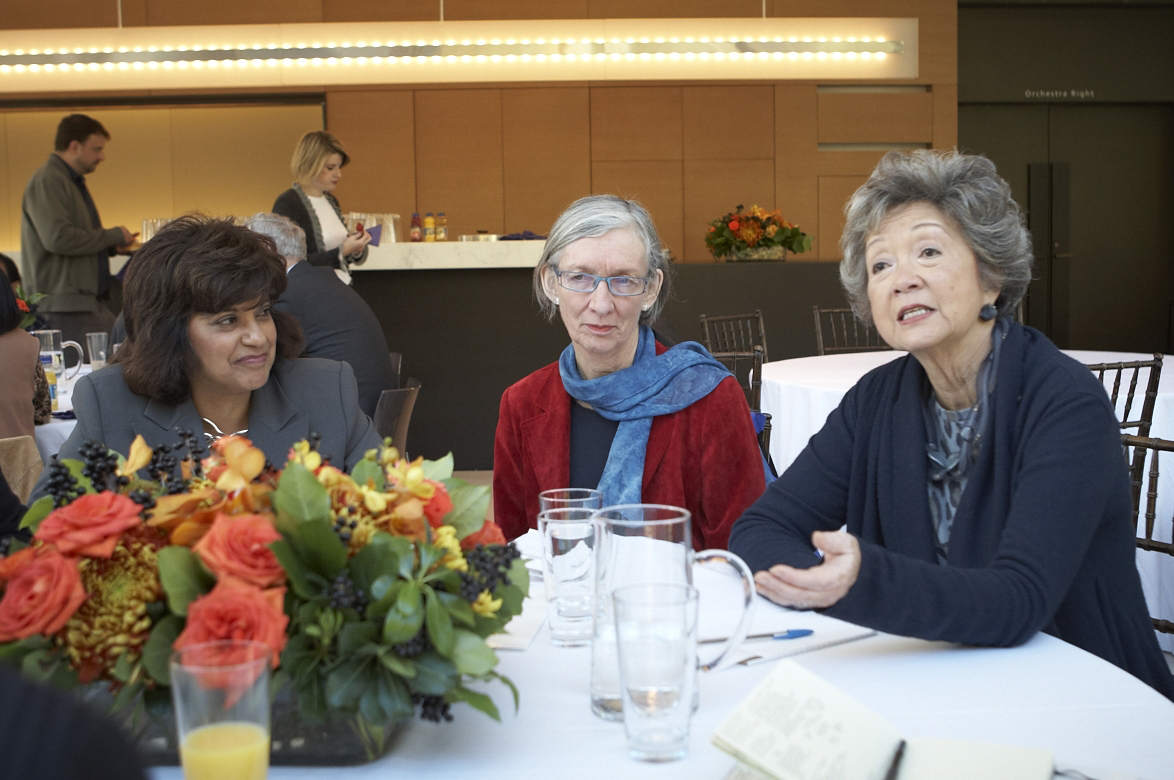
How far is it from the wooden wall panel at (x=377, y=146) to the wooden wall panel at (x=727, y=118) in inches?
84.6

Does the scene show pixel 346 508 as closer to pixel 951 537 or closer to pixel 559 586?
pixel 559 586

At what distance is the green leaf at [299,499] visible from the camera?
2.63 ft

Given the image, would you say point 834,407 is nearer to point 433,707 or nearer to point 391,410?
point 391,410

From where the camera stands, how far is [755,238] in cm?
624

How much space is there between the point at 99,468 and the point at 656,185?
742 centimetres

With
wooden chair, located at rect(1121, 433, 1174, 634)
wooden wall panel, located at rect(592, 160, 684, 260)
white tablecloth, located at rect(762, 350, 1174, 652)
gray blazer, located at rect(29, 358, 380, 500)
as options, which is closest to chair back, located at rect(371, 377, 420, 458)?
gray blazer, located at rect(29, 358, 380, 500)

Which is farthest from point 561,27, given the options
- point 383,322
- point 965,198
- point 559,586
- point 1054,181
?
point 559,586

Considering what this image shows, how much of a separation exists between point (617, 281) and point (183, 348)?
0.82 meters

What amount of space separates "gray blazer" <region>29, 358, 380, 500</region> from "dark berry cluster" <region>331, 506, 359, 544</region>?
3.51 ft

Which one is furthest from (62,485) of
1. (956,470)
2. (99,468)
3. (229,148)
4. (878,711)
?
(229,148)

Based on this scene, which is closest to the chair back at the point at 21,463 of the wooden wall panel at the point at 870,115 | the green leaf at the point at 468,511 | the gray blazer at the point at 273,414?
the gray blazer at the point at 273,414

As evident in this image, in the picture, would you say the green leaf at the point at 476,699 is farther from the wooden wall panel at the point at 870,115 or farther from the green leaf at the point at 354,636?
the wooden wall panel at the point at 870,115

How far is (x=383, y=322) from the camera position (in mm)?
5805

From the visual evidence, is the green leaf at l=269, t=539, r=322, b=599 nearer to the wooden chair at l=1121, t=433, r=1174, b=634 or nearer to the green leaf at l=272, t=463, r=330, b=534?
the green leaf at l=272, t=463, r=330, b=534
